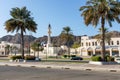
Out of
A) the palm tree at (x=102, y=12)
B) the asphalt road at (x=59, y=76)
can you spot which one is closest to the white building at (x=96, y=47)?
the palm tree at (x=102, y=12)

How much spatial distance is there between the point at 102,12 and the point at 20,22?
1873 centimetres

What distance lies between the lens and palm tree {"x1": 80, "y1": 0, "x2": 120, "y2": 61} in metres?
37.8

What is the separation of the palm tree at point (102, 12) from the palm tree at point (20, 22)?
48.7 ft

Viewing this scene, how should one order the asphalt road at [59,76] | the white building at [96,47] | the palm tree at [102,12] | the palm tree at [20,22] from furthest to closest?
the white building at [96,47], the palm tree at [20,22], the palm tree at [102,12], the asphalt road at [59,76]

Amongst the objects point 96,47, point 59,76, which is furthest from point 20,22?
point 96,47

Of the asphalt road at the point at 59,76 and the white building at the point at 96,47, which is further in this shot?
the white building at the point at 96,47

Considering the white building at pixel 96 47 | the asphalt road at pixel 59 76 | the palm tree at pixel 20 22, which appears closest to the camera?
the asphalt road at pixel 59 76

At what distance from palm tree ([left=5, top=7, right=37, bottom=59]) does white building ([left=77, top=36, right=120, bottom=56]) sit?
5477cm

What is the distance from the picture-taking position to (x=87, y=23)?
129 ft

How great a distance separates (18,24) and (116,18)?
2067 centimetres

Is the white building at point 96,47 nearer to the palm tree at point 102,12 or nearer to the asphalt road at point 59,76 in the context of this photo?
the palm tree at point 102,12

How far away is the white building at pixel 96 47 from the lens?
99188 millimetres

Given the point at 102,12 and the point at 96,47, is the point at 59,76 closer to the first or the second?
the point at 102,12

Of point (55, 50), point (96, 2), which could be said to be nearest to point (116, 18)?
point (96, 2)
